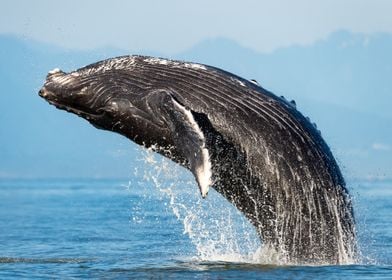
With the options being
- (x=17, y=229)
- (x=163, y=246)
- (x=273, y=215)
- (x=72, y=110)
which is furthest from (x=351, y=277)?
(x=17, y=229)

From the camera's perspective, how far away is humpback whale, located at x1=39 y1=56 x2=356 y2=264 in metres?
16.3

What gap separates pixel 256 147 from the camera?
640 inches

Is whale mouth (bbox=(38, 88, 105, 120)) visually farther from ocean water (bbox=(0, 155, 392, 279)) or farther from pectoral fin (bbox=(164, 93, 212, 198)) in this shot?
pectoral fin (bbox=(164, 93, 212, 198))

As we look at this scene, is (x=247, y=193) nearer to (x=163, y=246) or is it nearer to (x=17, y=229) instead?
(x=163, y=246)

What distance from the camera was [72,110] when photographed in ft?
56.0

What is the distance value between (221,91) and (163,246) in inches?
245

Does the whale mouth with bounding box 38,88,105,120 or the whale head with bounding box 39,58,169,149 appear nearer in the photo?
the whale head with bounding box 39,58,169,149

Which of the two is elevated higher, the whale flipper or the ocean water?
the whale flipper

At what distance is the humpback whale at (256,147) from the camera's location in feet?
53.4

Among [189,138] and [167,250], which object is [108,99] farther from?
[167,250]

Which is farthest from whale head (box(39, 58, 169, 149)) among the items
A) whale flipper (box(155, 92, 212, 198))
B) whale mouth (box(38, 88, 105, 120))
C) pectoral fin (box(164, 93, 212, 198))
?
pectoral fin (box(164, 93, 212, 198))

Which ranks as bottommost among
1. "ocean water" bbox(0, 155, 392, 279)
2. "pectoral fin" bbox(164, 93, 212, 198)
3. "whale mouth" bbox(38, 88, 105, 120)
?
"ocean water" bbox(0, 155, 392, 279)

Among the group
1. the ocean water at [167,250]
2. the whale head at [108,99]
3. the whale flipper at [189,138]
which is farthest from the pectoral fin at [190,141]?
the ocean water at [167,250]

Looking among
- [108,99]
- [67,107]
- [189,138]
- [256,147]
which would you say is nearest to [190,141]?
[189,138]
